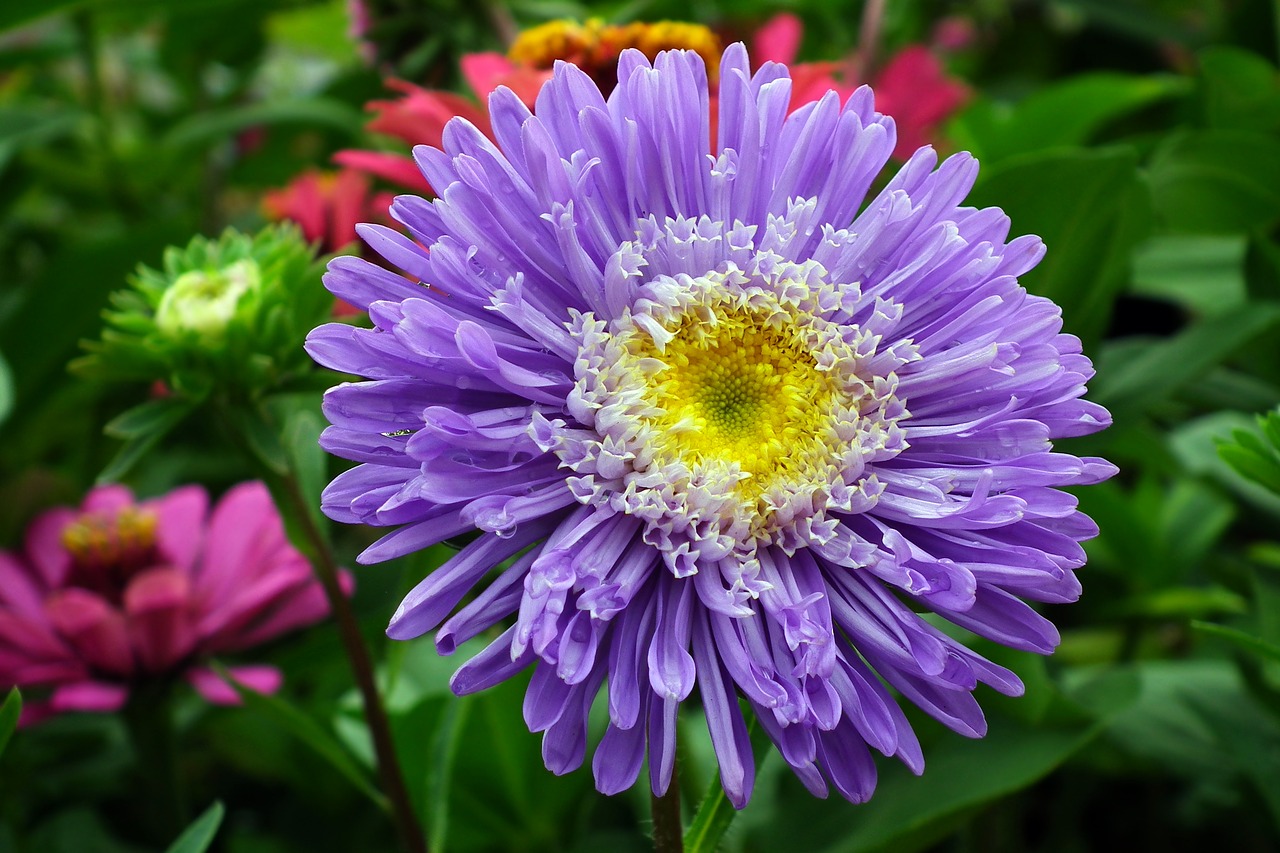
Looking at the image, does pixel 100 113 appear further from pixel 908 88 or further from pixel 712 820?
pixel 712 820

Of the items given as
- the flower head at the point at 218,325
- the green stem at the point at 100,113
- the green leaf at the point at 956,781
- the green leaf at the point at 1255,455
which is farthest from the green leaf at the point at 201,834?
the green stem at the point at 100,113

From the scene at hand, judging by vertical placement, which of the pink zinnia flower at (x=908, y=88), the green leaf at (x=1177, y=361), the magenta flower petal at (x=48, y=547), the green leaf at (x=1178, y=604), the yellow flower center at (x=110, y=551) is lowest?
the green leaf at (x=1178, y=604)

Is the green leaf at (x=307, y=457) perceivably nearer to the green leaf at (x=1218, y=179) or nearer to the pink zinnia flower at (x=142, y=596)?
the pink zinnia flower at (x=142, y=596)

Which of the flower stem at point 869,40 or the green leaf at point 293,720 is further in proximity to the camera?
the flower stem at point 869,40

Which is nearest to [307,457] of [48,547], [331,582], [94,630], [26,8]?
[331,582]

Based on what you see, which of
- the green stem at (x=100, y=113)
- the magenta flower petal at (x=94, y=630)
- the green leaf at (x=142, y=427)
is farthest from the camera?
the green stem at (x=100, y=113)

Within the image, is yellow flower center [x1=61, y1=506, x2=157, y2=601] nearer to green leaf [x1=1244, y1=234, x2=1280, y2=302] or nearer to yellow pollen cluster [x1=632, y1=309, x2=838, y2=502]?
yellow pollen cluster [x1=632, y1=309, x2=838, y2=502]

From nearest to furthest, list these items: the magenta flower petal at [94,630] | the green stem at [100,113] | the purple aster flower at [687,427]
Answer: the purple aster flower at [687,427] < the magenta flower petal at [94,630] < the green stem at [100,113]
